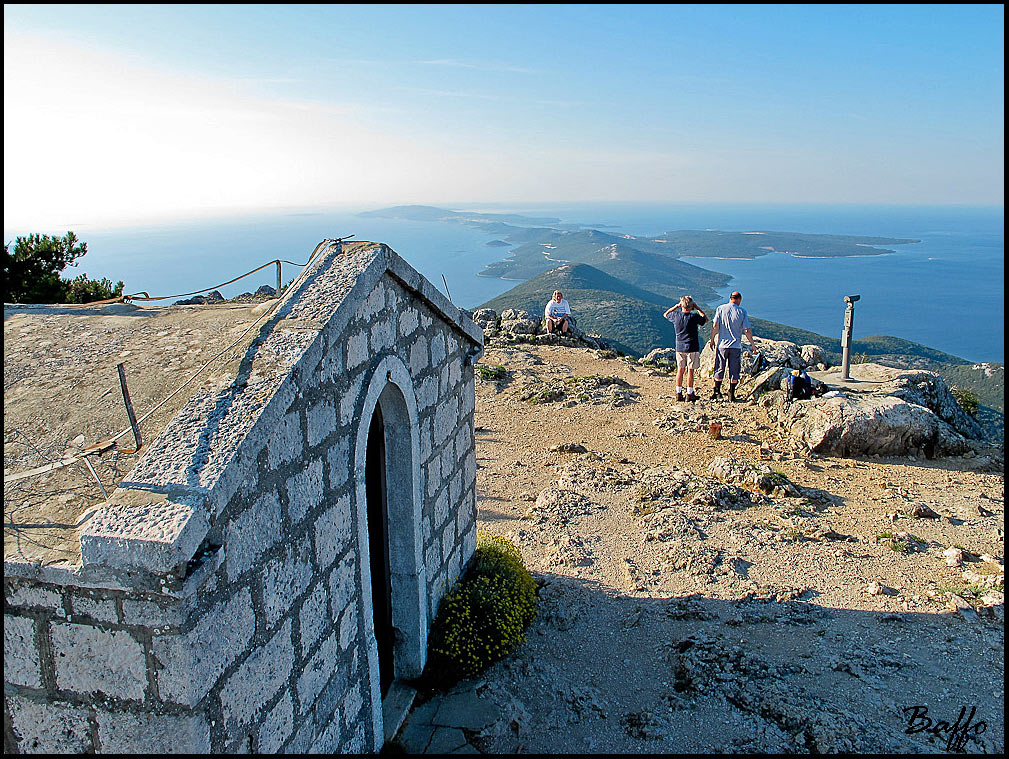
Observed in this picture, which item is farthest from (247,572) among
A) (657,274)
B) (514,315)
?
(657,274)

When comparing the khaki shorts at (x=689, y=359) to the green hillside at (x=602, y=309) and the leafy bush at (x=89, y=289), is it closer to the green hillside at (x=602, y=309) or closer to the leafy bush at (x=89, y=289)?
the leafy bush at (x=89, y=289)

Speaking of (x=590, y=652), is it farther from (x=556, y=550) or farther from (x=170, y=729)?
(x=170, y=729)

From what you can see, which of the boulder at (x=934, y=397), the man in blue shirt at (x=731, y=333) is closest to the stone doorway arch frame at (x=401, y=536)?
the man in blue shirt at (x=731, y=333)

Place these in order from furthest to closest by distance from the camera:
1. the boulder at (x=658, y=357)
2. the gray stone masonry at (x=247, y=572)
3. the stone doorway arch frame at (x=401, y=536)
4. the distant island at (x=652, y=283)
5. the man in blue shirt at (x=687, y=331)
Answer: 1. the distant island at (x=652, y=283)
2. the boulder at (x=658, y=357)
3. the man in blue shirt at (x=687, y=331)
4. the stone doorway arch frame at (x=401, y=536)
5. the gray stone masonry at (x=247, y=572)

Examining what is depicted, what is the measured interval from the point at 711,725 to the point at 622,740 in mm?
739

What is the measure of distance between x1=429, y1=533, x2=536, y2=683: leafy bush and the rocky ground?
18 centimetres

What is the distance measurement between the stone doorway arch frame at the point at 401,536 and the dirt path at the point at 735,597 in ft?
2.47

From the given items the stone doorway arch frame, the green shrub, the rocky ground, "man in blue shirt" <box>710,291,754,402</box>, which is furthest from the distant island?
the stone doorway arch frame

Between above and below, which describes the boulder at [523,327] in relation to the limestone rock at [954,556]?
above

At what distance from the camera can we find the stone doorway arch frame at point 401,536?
4.28m

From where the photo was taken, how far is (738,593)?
698 cm

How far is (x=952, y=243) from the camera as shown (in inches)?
7687

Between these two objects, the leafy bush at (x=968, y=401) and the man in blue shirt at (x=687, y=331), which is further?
the leafy bush at (x=968, y=401)

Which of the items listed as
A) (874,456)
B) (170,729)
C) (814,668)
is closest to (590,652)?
(814,668)
